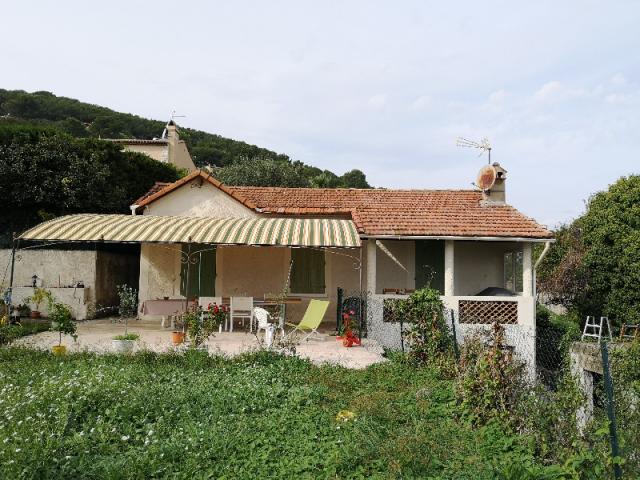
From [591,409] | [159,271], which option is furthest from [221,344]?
[591,409]

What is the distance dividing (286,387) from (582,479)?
5214 millimetres

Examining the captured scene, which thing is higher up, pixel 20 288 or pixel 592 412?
pixel 20 288

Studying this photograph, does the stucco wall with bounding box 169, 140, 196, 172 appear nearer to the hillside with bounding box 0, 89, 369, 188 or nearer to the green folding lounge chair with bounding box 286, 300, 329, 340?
the hillside with bounding box 0, 89, 369, 188

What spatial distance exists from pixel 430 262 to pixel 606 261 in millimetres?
10846

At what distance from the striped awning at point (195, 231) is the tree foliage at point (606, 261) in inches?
566

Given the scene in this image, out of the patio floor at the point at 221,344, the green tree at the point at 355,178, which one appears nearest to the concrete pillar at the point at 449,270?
the patio floor at the point at 221,344

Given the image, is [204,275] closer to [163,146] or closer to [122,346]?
[122,346]

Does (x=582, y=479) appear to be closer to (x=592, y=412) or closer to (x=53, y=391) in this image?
(x=592, y=412)

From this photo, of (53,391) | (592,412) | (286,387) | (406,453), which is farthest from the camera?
(286,387)

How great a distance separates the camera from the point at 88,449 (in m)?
6.29

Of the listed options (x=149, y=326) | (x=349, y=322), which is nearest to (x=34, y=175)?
(x=149, y=326)

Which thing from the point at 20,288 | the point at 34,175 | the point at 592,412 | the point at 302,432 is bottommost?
the point at 302,432

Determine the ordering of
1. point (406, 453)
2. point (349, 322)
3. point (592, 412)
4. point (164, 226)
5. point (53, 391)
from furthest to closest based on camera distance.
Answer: point (164, 226) → point (349, 322) → point (53, 391) → point (592, 412) → point (406, 453)

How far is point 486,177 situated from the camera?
2030cm
